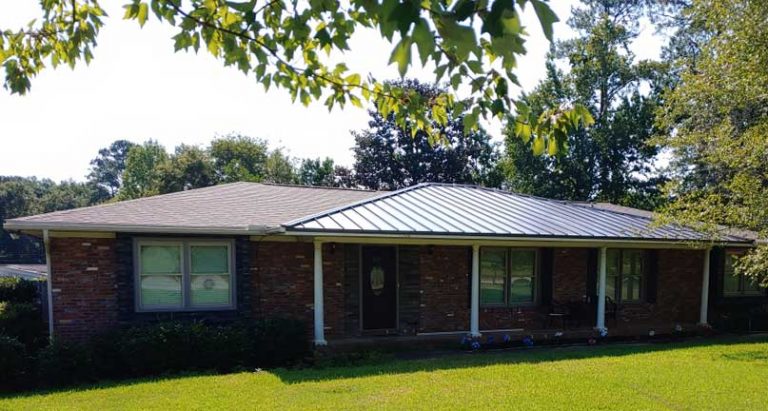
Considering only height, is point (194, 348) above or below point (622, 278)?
below

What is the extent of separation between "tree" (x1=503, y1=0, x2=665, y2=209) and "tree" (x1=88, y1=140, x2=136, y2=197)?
84.6 meters

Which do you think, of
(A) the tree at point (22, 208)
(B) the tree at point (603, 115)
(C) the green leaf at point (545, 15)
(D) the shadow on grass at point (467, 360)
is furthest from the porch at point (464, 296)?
(A) the tree at point (22, 208)

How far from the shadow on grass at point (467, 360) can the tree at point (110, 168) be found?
96.9 metres

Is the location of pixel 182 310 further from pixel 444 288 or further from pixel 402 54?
pixel 402 54

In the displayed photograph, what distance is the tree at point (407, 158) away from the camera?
Result: 3394 cm

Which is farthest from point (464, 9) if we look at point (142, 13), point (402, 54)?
point (142, 13)

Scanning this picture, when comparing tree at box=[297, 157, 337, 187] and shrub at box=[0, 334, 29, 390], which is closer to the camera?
shrub at box=[0, 334, 29, 390]

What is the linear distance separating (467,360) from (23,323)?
344 inches

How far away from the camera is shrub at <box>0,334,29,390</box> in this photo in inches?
300

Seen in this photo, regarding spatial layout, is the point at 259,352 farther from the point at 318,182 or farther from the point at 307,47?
the point at 318,182

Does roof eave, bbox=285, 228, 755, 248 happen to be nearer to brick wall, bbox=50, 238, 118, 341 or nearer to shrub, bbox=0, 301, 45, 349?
brick wall, bbox=50, 238, 118, 341

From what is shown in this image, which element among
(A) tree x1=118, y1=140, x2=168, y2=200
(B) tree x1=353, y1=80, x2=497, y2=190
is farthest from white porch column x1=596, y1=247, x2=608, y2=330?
(A) tree x1=118, y1=140, x2=168, y2=200

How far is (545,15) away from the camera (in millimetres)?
2031

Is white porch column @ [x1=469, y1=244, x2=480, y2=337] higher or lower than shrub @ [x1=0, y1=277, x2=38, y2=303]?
higher
